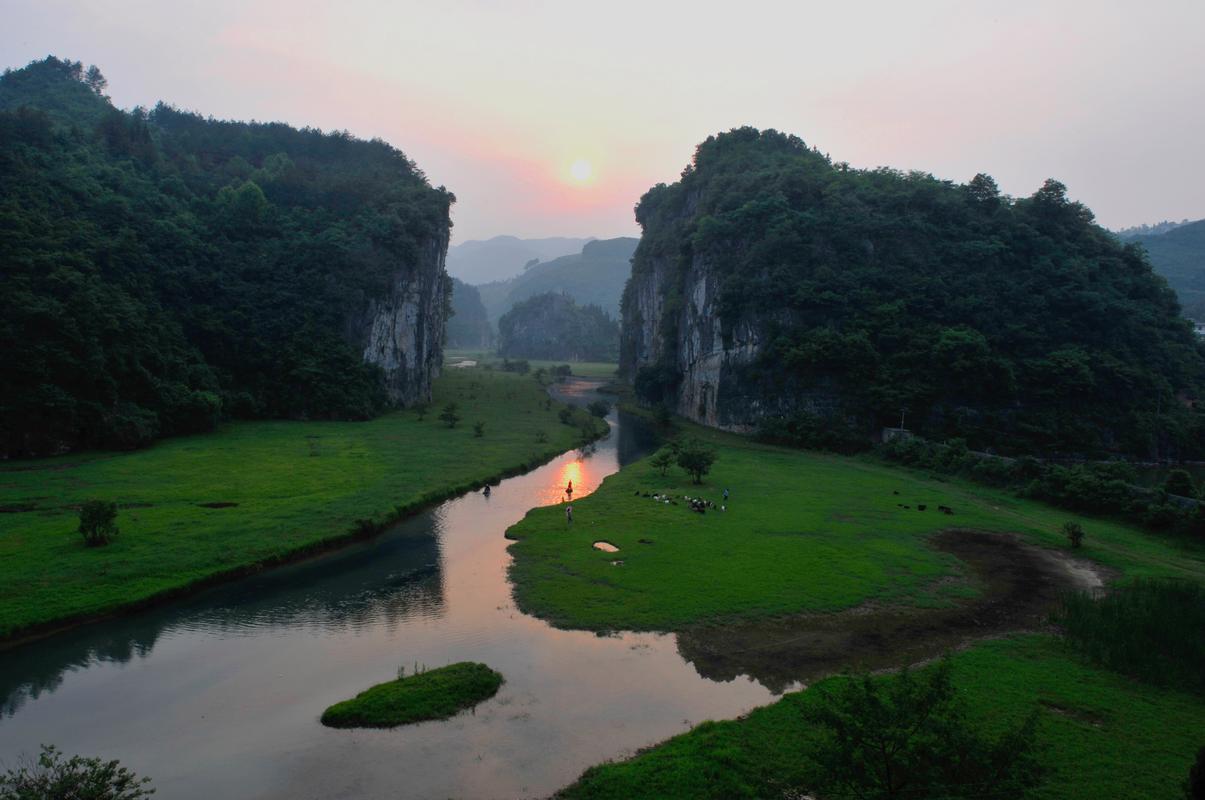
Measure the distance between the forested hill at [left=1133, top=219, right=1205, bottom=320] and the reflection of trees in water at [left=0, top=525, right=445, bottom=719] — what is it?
153 m

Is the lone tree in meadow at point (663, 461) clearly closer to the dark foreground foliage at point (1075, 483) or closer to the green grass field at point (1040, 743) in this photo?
the dark foreground foliage at point (1075, 483)

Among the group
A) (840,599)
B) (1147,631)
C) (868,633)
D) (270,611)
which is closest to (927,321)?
(840,599)

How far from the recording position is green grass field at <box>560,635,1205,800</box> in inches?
578

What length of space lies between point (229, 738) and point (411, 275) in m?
77.1

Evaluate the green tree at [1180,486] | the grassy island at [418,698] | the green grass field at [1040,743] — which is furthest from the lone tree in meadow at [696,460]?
the grassy island at [418,698]

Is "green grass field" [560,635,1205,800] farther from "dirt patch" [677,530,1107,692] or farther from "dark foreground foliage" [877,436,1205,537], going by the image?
"dark foreground foliage" [877,436,1205,537]

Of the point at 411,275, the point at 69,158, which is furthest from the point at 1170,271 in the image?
the point at 69,158

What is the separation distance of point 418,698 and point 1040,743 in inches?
603

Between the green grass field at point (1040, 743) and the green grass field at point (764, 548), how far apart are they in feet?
21.6

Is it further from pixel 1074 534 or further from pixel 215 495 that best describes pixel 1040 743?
pixel 215 495

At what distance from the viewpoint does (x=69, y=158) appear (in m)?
70.6

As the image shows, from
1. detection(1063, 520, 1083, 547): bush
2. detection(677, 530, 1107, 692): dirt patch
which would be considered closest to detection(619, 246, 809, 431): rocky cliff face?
detection(1063, 520, 1083, 547): bush

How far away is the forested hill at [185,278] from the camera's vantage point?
48094 millimetres

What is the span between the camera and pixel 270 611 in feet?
82.8
